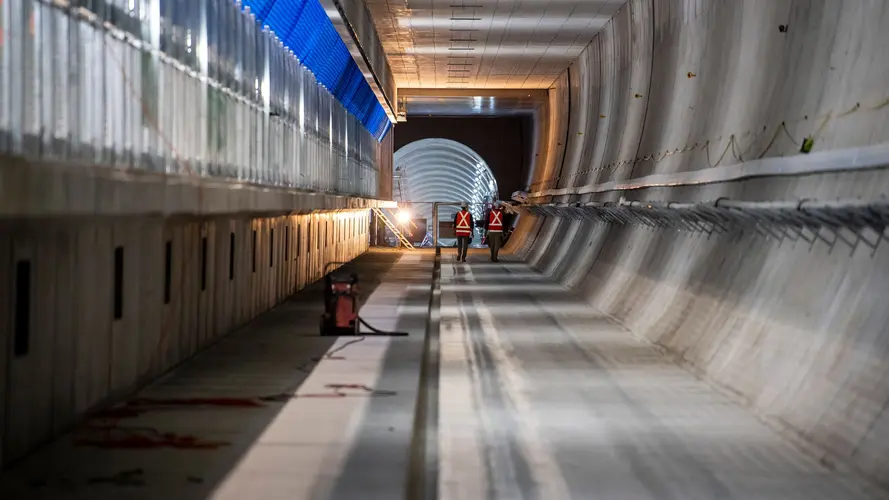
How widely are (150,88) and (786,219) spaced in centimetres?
596

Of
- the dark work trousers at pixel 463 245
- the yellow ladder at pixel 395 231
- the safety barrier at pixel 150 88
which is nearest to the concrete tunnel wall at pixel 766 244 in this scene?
the safety barrier at pixel 150 88

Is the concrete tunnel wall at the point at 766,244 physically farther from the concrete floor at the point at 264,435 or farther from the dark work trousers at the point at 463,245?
the dark work trousers at the point at 463,245

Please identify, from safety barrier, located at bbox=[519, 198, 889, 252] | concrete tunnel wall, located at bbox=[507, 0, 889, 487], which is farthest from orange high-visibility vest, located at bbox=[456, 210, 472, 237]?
safety barrier, located at bbox=[519, 198, 889, 252]

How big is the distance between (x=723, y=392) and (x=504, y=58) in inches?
886

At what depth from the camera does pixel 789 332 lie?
10.6 meters

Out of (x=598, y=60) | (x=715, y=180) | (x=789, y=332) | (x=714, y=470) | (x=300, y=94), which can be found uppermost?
(x=598, y=60)

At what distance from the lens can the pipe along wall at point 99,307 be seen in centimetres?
766

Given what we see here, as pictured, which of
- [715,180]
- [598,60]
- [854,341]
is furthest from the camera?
[598,60]

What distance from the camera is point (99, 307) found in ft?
30.7

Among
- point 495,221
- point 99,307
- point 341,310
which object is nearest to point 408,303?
point 341,310

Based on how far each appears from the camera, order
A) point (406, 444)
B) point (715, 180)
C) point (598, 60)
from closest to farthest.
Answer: point (406, 444), point (715, 180), point (598, 60)

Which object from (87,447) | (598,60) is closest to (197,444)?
(87,447)

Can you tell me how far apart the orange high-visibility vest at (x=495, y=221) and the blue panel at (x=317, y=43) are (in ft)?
19.4

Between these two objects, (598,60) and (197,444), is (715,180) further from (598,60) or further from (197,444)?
(598,60)
